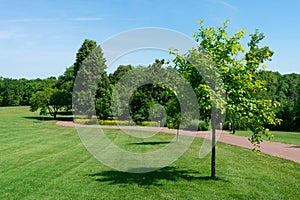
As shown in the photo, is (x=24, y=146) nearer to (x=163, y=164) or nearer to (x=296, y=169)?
(x=163, y=164)

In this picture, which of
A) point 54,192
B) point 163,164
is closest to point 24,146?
point 163,164

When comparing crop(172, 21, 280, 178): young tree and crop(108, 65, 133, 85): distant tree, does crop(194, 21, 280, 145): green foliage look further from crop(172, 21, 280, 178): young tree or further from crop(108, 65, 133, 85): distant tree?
crop(108, 65, 133, 85): distant tree

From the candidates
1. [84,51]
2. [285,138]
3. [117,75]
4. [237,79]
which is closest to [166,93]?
[237,79]

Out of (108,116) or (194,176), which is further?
(108,116)

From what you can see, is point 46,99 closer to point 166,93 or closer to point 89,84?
point 89,84

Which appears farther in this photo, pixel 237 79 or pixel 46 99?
pixel 46 99

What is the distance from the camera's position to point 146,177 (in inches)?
431

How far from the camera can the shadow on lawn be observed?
33.9 feet

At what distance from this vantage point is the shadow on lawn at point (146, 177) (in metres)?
10.3

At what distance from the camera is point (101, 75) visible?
46.9m

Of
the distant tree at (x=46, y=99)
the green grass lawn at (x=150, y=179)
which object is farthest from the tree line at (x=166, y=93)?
the green grass lawn at (x=150, y=179)

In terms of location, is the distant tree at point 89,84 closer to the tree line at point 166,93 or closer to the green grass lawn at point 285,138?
the tree line at point 166,93

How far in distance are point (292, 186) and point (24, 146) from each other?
15.4 meters

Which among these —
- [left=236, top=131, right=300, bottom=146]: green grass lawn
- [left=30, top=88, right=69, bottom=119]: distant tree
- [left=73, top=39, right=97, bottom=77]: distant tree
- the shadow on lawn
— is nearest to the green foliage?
the shadow on lawn
